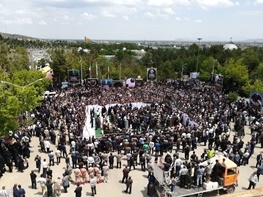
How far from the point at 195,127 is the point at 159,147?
4.86 m

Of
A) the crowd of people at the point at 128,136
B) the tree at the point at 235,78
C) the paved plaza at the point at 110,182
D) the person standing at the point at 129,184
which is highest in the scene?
the tree at the point at 235,78

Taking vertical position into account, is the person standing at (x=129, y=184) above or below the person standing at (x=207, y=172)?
below

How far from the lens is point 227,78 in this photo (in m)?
49.3

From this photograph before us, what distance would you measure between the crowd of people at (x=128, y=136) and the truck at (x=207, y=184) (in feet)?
1.33

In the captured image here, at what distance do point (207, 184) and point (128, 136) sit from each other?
7.80 meters

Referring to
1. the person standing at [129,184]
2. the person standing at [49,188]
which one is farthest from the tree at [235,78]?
the person standing at [49,188]

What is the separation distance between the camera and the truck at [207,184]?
14333mm

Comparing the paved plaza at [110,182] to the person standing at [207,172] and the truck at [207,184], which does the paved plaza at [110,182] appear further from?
the person standing at [207,172]

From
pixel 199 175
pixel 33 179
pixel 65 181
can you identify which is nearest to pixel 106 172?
pixel 65 181

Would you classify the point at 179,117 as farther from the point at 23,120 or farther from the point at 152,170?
the point at 23,120

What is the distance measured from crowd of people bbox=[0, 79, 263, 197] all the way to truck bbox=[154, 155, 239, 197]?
41 cm

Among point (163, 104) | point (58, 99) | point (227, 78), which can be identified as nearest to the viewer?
point (163, 104)

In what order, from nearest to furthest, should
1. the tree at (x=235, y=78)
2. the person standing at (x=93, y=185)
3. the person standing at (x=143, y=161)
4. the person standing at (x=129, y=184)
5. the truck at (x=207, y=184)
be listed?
1. the truck at (x=207, y=184)
2. the person standing at (x=93, y=185)
3. the person standing at (x=129, y=184)
4. the person standing at (x=143, y=161)
5. the tree at (x=235, y=78)

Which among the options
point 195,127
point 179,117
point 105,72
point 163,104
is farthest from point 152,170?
point 105,72
